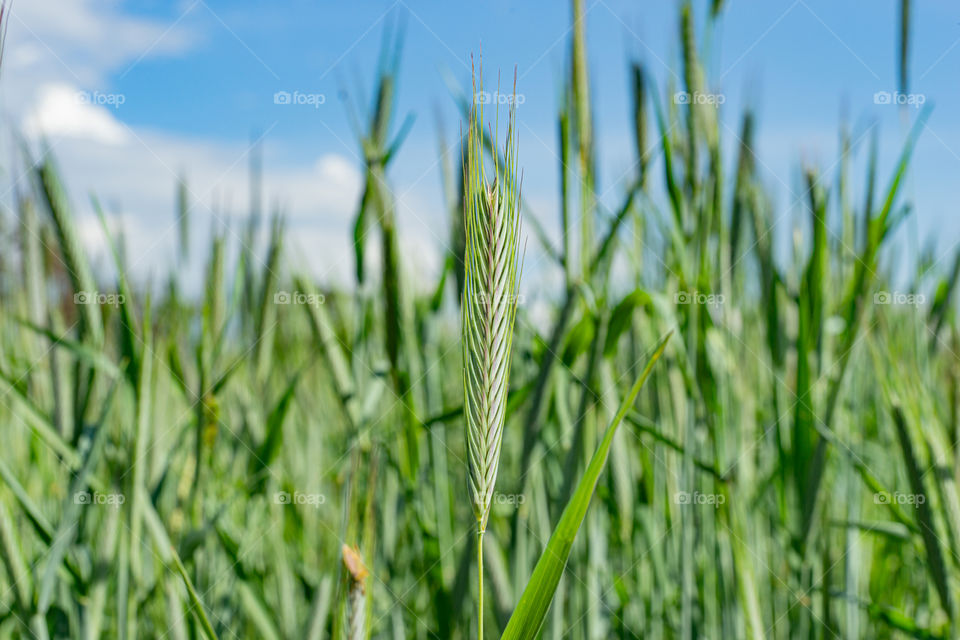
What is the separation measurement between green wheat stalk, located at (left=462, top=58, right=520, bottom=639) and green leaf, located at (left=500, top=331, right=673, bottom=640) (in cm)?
3

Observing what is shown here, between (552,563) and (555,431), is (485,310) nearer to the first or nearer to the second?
(552,563)

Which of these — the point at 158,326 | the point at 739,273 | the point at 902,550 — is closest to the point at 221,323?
the point at 158,326

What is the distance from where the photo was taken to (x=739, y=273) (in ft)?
3.36

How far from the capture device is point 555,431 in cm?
95

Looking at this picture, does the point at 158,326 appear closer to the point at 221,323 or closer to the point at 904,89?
the point at 221,323

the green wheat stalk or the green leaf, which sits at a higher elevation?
the green wheat stalk

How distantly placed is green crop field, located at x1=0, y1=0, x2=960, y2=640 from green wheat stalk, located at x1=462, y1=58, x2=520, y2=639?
13 cm

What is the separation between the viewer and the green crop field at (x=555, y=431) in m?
0.70

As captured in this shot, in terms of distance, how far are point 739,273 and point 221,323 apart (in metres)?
0.72

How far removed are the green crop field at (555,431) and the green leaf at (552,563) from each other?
11 centimetres

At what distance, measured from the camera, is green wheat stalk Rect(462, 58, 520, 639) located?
1.11 ft

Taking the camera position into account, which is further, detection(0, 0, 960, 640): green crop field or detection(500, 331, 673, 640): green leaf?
detection(0, 0, 960, 640): green crop field

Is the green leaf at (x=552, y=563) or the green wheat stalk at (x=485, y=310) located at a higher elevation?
the green wheat stalk at (x=485, y=310)

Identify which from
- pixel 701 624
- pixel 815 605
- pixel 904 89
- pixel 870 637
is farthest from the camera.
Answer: pixel 870 637
